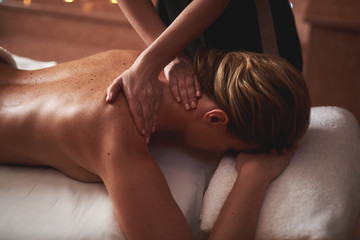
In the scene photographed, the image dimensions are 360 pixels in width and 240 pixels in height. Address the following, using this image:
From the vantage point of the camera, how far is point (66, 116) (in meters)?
0.98

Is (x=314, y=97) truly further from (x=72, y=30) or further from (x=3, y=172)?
(x=72, y=30)

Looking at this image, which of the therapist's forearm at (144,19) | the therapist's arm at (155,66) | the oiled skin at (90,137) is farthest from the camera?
the therapist's forearm at (144,19)

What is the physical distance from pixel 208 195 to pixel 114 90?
392 millimetres

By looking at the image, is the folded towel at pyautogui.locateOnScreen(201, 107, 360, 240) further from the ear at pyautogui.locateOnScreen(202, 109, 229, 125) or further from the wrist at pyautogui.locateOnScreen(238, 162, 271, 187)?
the ear at pyautogui.locateOnScreen(202, 109, 229, 125)

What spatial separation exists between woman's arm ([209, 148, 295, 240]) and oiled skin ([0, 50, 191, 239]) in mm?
107

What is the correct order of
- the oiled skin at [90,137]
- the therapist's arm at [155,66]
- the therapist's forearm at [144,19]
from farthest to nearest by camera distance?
the therapist's forearm at [144,19] < the therapist's arm at [155,66] < the oiled skin at [90,137]

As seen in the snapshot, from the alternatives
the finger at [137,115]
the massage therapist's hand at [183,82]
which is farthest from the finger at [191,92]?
the finger at [137,115]

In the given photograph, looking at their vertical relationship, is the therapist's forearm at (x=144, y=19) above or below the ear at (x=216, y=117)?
above

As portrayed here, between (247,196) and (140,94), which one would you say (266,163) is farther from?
(140,94)

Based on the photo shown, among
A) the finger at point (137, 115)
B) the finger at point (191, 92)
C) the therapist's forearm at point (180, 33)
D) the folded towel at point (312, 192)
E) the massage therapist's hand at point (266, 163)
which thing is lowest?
the folded towel at point (312, 192)

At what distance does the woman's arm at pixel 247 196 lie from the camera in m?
0.91

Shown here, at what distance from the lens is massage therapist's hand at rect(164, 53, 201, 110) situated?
1.04m

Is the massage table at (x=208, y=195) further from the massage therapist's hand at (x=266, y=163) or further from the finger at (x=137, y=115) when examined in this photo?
the finger at (x=137, y=115)

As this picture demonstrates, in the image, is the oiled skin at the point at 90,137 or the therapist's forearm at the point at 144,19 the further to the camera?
the therapist's forearm at the point at 144,19
